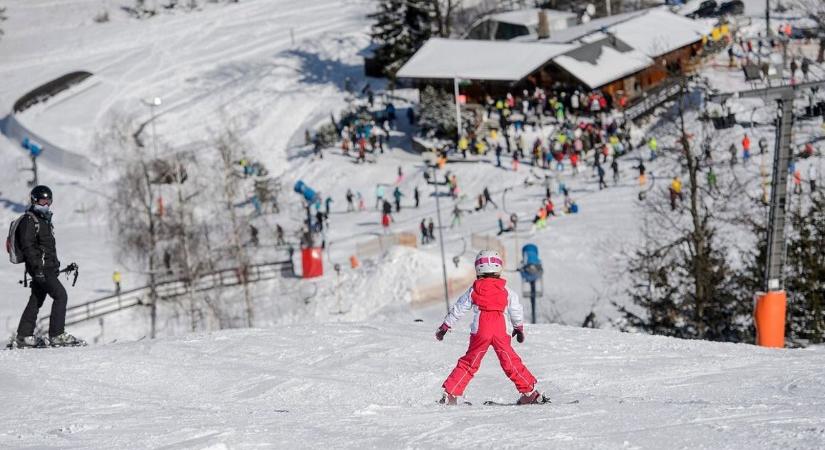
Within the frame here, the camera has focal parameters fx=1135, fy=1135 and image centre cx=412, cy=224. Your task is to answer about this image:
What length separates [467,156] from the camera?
43.1m

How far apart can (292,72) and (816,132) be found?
102ft

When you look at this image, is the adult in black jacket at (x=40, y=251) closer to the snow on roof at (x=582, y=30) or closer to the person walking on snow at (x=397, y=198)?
the person walking on snow at (x=397, y=198)

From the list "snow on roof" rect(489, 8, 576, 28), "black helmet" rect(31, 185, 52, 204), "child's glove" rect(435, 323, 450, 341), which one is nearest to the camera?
"child's glove" rect(435, 323, 450, 341)

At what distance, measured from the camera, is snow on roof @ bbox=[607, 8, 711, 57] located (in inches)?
2034

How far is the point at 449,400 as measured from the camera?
8.98m

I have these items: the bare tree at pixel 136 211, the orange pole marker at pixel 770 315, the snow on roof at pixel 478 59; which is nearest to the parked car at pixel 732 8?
the snow on roof at pixel 478 59

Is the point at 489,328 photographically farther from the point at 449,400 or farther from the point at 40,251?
the point at 40,251

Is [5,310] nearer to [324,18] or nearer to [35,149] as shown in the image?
[35,149]

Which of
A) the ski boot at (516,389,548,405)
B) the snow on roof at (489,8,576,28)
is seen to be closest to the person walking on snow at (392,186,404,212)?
the snow on roof at (489,8,576,28)

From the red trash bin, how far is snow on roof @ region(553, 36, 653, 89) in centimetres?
1654

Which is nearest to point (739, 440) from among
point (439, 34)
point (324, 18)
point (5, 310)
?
point (5, 310)

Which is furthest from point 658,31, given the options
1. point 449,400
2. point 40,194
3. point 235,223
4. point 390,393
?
point 449,400

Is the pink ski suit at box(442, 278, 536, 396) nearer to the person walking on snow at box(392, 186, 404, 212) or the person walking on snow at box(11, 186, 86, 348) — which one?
the person walking on snow at box(11, 186, 86, 348)

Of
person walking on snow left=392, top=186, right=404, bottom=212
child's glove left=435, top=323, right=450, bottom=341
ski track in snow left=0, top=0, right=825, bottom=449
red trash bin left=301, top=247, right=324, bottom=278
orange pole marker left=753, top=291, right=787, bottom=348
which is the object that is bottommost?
red trash bin left=301, top=247, right=324, bottom=278
